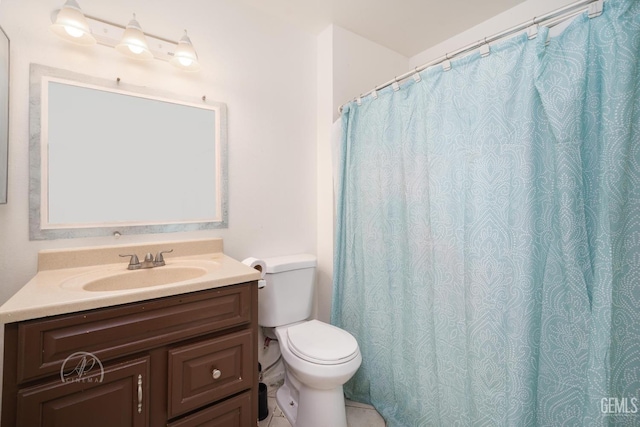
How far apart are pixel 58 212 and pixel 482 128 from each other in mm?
1851

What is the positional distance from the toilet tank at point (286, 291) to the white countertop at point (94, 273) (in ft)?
1.06

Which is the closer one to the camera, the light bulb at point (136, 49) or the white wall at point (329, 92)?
the light bulb at point (136, 49)

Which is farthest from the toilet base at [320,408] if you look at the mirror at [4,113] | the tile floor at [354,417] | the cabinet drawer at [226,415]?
the mirror at [4,113]

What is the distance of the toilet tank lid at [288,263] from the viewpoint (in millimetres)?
1646

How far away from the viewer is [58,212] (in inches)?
49.2

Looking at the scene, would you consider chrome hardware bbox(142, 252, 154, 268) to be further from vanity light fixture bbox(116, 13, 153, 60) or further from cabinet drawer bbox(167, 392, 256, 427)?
vanity light fixture bbox(116, 13, 153, 60)

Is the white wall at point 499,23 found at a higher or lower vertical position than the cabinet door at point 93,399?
higher

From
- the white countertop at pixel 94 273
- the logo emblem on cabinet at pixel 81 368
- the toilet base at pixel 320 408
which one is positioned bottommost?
the toilet base at pixel 320 408

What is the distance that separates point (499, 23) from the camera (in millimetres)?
1825

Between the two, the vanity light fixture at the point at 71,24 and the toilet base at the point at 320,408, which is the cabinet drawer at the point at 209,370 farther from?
the vanity light fixture at the point at 71,24

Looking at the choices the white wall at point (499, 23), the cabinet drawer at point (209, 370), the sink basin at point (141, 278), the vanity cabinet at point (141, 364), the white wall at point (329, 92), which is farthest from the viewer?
the white wall at point (329, 92)

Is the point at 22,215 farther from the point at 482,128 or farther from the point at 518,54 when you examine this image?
the point at 518,54

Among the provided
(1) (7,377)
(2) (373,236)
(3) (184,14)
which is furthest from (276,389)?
(3) (184,14)

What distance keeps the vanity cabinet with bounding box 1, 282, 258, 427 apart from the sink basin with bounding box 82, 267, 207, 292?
0.90ft
